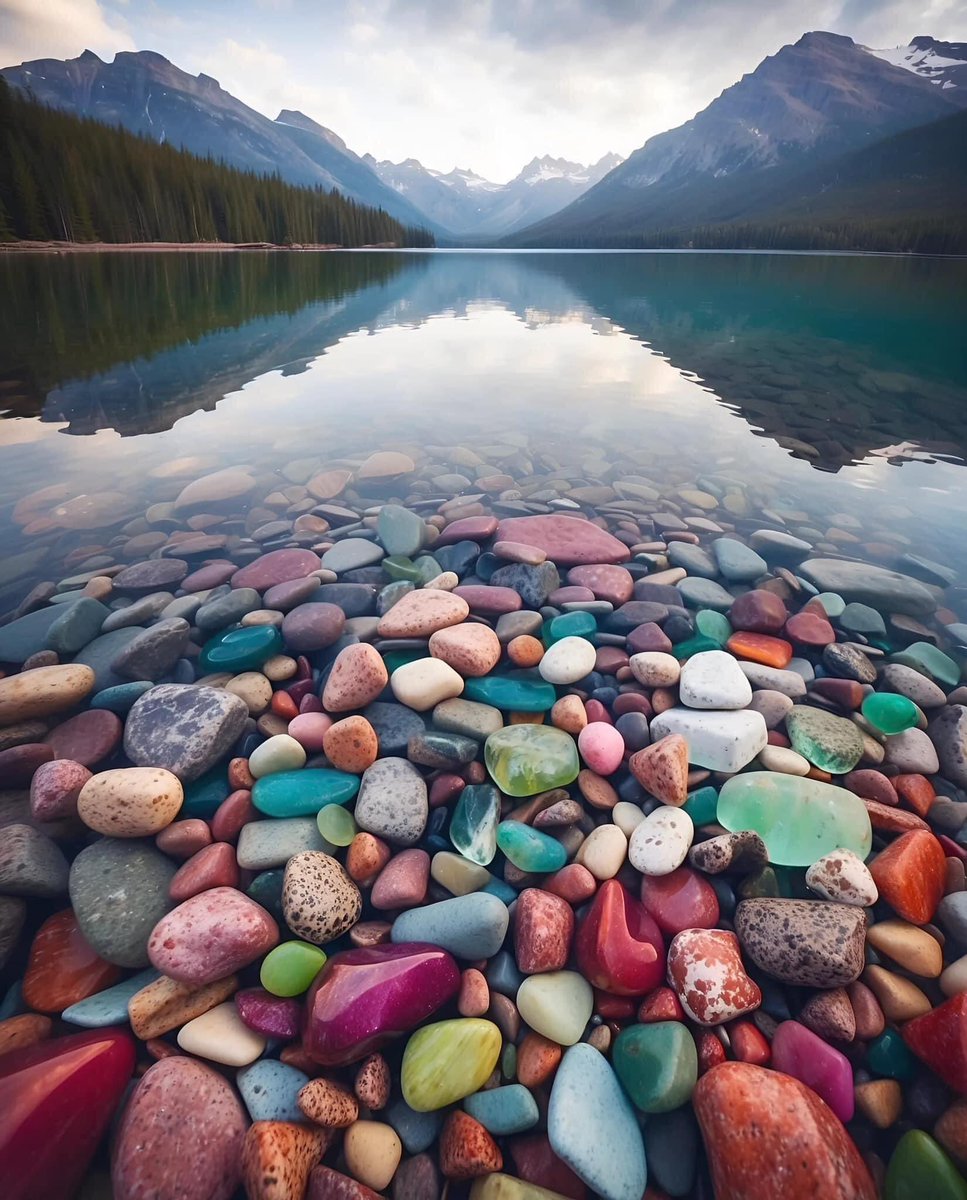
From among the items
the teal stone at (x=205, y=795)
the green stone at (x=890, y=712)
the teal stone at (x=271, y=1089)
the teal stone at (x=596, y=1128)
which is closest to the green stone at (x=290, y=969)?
the teal stone at (x=271, y=1089)

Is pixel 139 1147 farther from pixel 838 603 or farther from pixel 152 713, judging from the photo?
pixel 838 603

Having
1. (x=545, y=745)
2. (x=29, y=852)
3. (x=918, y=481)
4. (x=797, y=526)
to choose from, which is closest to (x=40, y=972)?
(x=29, y=852)

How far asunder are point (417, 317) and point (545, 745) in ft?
77.3

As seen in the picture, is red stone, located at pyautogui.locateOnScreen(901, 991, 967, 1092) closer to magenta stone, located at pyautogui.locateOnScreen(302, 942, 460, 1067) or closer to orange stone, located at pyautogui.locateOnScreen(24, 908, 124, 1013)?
magenta stone, located at pyautogui.locateOnScreen(302, 942, 460, 1067)

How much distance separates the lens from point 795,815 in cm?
296

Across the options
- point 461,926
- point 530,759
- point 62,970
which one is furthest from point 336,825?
point 62,970

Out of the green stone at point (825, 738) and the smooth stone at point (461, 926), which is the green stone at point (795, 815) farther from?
the smooth stone at point (461, 926)

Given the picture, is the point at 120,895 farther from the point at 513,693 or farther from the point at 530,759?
the point at 513,693

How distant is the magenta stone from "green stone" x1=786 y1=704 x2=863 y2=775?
236cm

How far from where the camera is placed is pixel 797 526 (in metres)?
6.57

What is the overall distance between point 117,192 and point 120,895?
292 ft

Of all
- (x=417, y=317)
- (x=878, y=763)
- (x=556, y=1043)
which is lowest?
(x=556, y=1043)

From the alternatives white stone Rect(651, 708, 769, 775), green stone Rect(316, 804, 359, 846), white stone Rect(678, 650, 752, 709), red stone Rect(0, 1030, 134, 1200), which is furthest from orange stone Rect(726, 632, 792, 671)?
red stone Rect(0, 1030, 134, 1200)

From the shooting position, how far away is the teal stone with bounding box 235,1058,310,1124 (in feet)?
6.85
